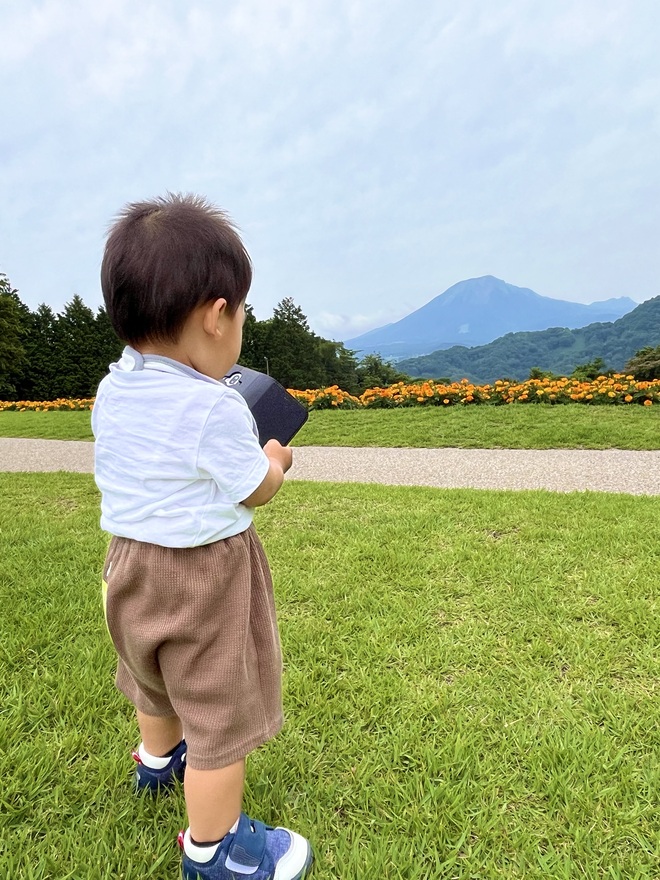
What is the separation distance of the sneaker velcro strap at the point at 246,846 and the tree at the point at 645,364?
609 inches

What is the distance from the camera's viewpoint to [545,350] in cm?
6234

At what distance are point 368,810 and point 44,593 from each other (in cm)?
181

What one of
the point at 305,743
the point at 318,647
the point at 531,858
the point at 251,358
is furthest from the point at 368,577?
the point at 251,358

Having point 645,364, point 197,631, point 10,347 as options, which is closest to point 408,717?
point 197,631

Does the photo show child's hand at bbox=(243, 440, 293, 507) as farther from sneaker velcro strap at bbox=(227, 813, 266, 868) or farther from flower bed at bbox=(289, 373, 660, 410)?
flower bed at bbox=(289, 373, 660, 410)

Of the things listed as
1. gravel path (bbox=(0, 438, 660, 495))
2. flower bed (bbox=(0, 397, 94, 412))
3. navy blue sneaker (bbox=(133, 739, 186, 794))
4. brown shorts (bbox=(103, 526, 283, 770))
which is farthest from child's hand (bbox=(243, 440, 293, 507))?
flower bed (bbox=(0, 397, 94, 412))

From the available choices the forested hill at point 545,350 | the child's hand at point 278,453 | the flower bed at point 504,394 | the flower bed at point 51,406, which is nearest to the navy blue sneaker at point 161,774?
the child's hand at point 278,453

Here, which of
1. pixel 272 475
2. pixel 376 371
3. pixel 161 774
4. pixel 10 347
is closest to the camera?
pixel 272 475

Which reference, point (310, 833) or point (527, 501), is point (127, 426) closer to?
point (310, 833)

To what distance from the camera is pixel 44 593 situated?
2576 millimetres

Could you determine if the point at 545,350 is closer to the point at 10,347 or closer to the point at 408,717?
the point at 10,347

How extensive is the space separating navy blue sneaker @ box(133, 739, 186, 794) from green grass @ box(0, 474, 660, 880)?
4 cm

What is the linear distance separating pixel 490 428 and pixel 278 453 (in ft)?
19.9

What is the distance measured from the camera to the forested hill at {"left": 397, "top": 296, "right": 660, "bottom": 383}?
51.2 m
